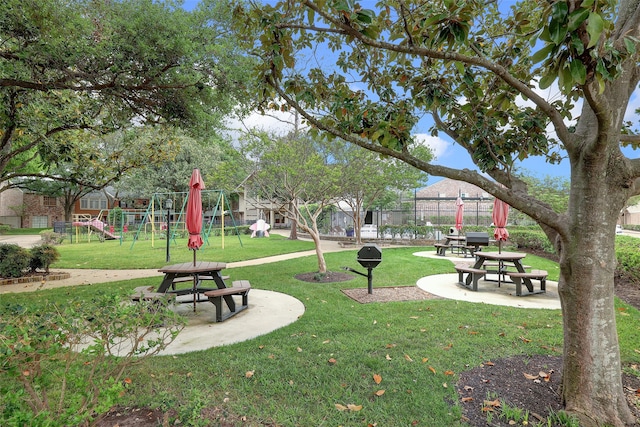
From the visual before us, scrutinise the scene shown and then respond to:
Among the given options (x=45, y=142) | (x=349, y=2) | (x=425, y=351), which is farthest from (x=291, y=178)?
(x=349, y=2)

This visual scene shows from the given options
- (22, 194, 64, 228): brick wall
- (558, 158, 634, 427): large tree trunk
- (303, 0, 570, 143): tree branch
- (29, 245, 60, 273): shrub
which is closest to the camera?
(303, 0, 570, 143): tree branch

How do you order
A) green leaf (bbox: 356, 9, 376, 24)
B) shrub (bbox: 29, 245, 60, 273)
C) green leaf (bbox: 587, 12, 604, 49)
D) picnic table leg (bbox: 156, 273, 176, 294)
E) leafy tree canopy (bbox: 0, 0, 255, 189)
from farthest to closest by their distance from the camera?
1. shrub (bbox: 29, 245, 60, 273)
2. picnic table leg (bbox: 156, 273, 176, 294)
3. leafy tree canopy (bbox: 0, 0, 255, 189)
4. green leaf (bbox: 356, 9, 376, 24)
5. green leaf (bbox: 587, 12, 604, 49)

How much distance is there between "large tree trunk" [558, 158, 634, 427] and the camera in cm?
256

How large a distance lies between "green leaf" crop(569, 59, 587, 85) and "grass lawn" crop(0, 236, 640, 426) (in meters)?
2.59

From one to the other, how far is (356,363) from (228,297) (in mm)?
2795

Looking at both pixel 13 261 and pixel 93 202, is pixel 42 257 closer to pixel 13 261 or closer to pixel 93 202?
pixel 13 261

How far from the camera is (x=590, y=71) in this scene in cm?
192

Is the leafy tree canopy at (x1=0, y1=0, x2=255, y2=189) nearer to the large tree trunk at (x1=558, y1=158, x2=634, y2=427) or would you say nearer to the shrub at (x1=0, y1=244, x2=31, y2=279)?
the shrub at (x1=0, y1=244, x2=31, y2=279)

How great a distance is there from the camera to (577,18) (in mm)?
1593

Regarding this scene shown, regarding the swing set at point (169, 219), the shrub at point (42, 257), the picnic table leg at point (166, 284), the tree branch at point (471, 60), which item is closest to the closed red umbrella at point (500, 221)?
the tree branch at point (471, 60)

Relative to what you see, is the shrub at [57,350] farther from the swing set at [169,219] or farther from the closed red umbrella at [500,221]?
the swing set at [169,219]

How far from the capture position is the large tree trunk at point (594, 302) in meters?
2.56

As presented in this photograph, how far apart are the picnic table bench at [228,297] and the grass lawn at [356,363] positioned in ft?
3.75

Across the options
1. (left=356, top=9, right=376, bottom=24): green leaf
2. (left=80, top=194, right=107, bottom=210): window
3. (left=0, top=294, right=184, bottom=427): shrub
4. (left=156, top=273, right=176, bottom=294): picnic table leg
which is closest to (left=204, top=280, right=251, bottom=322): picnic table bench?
(left=156, top=273, right=176, bottom=294): picnic table leg
